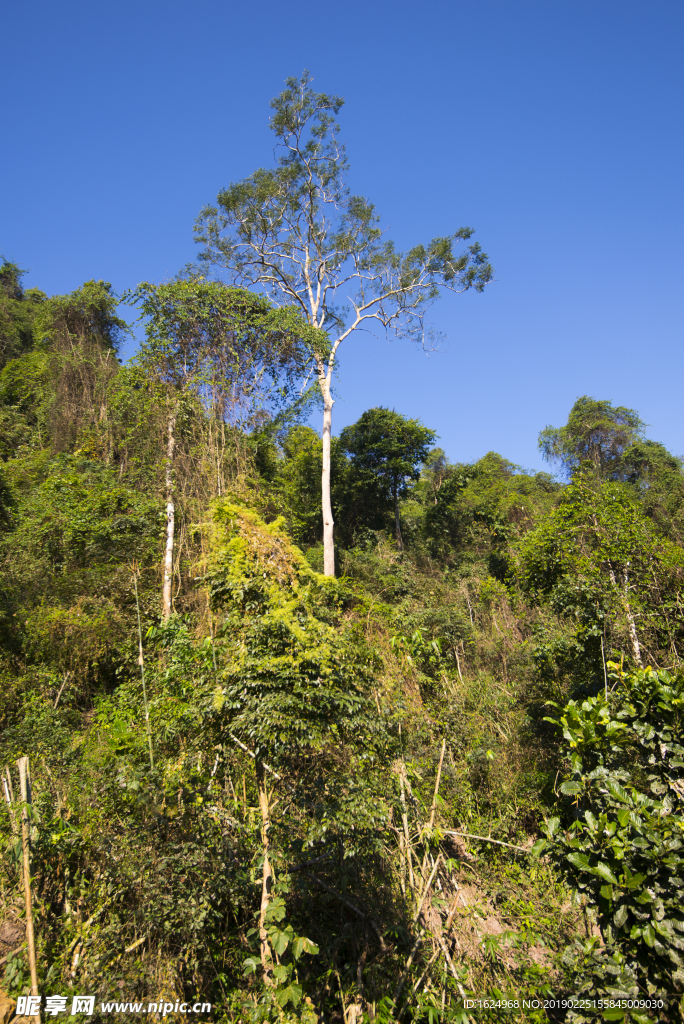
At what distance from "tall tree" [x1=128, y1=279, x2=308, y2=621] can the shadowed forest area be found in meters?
0.07

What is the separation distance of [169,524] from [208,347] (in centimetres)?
466

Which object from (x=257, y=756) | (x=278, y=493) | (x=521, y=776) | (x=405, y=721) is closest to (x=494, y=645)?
(x=521, y=776)

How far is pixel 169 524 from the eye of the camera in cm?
996

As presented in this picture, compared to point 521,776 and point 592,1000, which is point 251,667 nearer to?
point 592,1000

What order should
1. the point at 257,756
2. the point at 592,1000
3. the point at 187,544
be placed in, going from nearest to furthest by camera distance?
the point at 592,1000
the point at 257,756
the point at 187,544

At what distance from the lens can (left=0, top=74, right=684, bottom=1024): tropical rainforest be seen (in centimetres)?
317

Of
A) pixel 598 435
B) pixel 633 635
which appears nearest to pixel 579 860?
pixel 633 635

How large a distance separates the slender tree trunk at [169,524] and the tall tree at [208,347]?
2cm

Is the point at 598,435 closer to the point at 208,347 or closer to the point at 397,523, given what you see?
the point at 397,523

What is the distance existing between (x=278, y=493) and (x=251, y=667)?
355 inches

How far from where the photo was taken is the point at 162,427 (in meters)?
10.8

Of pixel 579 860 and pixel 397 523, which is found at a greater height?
pixel 397 523

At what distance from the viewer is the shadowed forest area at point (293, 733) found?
3145 mm

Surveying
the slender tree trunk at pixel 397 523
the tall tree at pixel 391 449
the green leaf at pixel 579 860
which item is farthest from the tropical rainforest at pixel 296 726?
the tall tree at pixel 391 449
